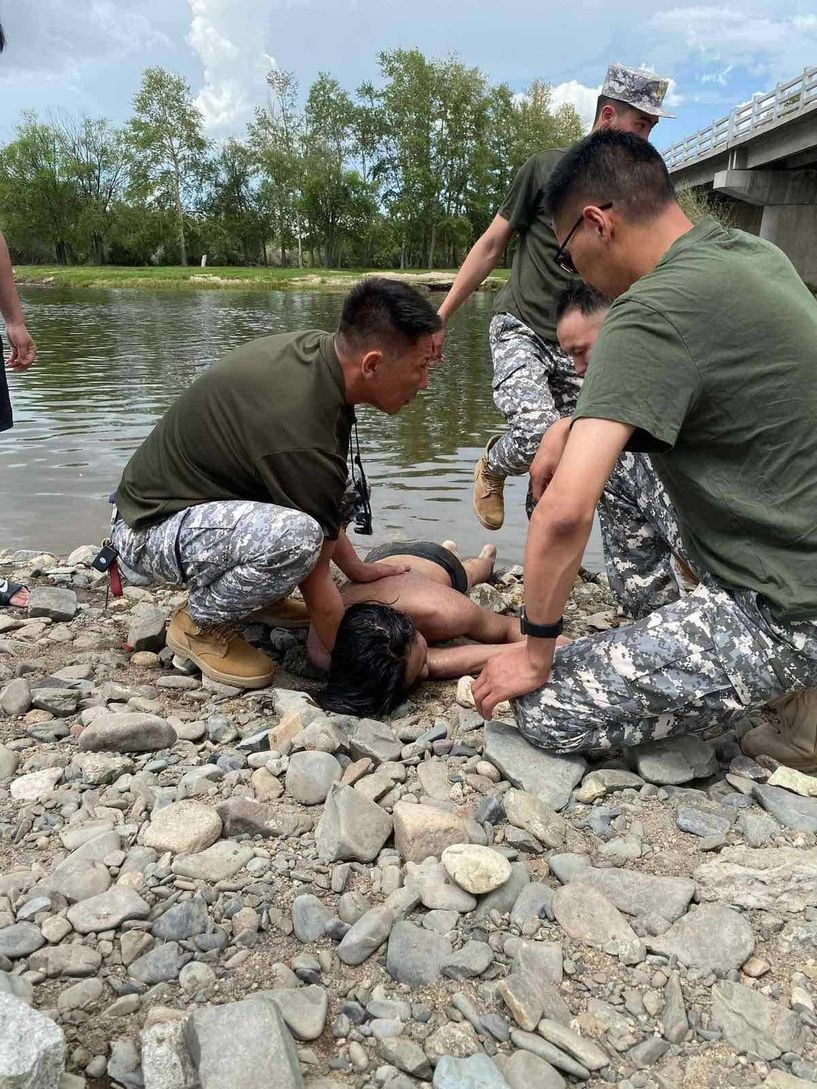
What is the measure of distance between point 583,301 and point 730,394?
1.75 meters

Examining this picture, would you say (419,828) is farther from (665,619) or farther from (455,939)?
(665,619)

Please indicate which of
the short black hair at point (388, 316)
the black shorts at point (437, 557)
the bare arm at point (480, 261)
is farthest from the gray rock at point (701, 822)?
the bare arm at point (480, 261)

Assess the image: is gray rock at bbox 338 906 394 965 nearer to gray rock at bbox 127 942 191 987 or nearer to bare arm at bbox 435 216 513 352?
gray rock at bbox 127 942 191 987

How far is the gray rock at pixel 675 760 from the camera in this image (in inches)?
111

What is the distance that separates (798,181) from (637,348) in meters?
33.4

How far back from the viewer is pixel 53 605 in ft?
14.6

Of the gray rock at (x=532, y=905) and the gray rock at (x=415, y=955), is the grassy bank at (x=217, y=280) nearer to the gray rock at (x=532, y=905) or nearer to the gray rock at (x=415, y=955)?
the gray rock at (x=532, y=905)

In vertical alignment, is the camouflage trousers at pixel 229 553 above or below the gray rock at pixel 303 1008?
above

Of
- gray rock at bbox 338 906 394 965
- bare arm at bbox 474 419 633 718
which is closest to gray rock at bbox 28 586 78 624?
bare arm at bbox 474 419 633 718

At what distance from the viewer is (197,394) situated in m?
3.57

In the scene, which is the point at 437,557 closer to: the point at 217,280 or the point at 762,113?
the point at 762,113

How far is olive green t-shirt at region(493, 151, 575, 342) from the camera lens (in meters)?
4.83

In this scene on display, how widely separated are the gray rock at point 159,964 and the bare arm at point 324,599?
1.81 metres

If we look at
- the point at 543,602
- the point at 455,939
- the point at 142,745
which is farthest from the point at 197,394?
the point at 455,939
